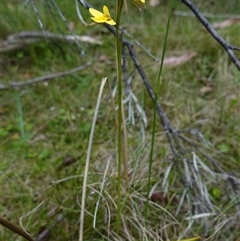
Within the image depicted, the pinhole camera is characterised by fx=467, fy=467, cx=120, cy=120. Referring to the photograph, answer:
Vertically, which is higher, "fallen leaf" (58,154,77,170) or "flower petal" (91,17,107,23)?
"flower petal" (91,17,107,23)

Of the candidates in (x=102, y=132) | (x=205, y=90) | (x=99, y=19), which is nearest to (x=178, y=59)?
(x=205, y=90)

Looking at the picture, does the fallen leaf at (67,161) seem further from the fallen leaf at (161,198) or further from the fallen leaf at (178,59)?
the fallen leaf at (178,59)

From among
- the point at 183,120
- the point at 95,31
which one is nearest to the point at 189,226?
the point at 183,120

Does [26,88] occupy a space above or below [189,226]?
above

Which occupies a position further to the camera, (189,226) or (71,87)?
(71,87)

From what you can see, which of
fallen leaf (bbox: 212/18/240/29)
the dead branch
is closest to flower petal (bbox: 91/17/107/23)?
the dead branch

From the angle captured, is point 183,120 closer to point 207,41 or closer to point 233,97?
point 233,97

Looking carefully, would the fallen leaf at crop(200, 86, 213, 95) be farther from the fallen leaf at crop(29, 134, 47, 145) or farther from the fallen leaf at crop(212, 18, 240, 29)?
the fallen leaf at crop(29, 134, 47, 145)
